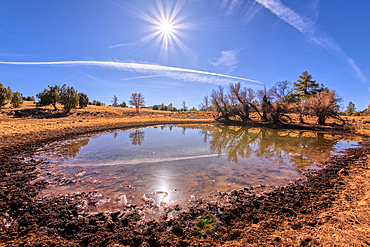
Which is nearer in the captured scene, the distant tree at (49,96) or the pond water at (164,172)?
the pond water at (164,172)

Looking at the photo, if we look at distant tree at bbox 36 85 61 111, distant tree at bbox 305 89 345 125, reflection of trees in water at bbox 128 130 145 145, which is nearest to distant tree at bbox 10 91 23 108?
distant tree at bbox 36 85 61 111

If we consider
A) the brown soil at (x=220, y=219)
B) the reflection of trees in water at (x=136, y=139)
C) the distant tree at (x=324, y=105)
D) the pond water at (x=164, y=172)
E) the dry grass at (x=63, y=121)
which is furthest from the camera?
the distant tree at (x=324, y=105)

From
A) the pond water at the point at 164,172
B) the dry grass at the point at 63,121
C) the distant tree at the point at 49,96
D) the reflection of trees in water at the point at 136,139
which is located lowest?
the pond water at the point at 164,172

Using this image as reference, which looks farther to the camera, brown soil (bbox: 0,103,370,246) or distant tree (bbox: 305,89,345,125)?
distant tree (bbox: 305,89,345,125)

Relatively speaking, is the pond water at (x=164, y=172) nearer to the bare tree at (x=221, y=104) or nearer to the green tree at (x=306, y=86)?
the bare tree at (x=221, y=104)

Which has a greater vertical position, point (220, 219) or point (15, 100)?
point (15, 100)

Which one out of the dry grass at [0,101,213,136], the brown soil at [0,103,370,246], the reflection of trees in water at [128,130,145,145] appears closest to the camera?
the brown soil at [0,103,370,246]

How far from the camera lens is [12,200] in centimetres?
405

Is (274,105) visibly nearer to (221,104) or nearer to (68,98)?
(221,104)

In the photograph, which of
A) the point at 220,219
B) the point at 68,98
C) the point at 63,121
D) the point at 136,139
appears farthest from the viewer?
the point at 68,98

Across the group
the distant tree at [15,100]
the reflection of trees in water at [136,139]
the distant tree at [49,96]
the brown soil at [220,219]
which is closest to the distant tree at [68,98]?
the distant tree at [49,96]

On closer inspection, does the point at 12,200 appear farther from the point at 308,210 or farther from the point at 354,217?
the point at 354,217

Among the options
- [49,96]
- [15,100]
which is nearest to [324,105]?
[49,96]

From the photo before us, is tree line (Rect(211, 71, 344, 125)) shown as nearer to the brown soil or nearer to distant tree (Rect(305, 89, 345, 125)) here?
distant tree (Rect(305, 89, 345, 125))
